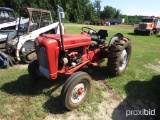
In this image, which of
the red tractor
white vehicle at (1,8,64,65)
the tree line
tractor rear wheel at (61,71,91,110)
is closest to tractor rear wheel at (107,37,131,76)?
the red tractor

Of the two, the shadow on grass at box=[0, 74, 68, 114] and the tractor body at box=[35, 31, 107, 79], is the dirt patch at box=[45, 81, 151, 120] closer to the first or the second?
the shadow on grass at box=[0, 74, 68, 114]

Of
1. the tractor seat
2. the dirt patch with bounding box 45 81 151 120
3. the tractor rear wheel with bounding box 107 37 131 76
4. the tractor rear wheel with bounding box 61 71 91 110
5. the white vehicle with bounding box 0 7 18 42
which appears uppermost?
the white vehicle with bounding box 0 7 18 42

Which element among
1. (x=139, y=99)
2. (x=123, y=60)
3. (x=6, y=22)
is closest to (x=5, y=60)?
(x=123, y=60)

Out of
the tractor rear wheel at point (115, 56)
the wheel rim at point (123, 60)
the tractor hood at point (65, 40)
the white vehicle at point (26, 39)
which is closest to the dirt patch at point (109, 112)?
the tractor rear wheel at point (115, 56)

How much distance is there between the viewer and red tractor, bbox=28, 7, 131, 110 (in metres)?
3.56

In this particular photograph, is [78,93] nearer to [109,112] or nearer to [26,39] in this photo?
[109,112]

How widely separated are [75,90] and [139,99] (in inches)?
63.3

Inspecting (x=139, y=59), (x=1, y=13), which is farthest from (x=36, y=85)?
(x=1, y=13)

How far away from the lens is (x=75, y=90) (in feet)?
12.1

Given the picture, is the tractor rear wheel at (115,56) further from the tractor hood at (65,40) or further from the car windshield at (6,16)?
the car windshield at (6,16)

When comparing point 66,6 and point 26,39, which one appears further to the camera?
point 66,6

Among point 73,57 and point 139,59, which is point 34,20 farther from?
point 139,59

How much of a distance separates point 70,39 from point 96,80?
1.51 meters

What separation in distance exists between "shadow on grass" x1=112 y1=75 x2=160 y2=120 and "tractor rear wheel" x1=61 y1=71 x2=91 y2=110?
76cm
